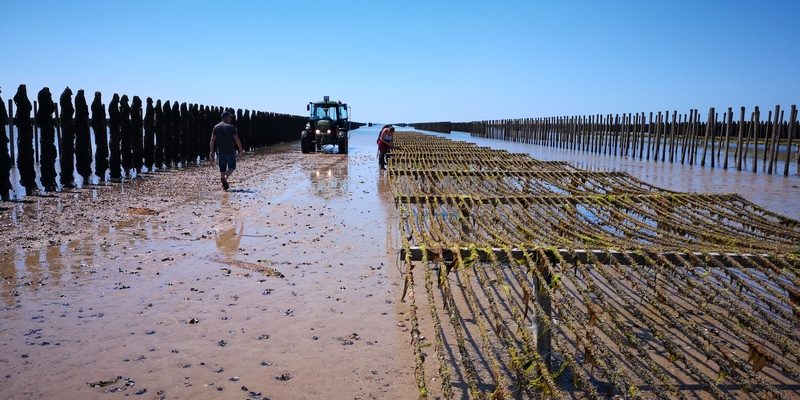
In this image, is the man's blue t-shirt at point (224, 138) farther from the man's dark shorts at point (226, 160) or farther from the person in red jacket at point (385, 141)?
the person in red jacket at point (385, 141)

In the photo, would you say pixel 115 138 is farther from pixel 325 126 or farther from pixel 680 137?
pixel 680 137

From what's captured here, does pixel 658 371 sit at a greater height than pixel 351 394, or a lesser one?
greater

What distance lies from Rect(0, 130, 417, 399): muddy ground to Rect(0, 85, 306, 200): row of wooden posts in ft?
9.28

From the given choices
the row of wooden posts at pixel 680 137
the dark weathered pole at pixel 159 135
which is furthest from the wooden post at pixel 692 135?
the dark weathered pole at pixel 159 135

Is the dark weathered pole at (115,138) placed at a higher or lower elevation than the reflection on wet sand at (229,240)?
higher

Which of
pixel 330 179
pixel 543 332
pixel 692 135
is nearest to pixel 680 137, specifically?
pixel 692 135

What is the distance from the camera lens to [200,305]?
4758mm

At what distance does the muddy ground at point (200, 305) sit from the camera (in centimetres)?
352

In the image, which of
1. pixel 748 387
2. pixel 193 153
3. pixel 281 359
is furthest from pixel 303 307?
pixel 193 153

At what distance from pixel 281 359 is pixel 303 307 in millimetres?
976

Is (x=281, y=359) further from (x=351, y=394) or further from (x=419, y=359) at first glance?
(x=419, y=359)

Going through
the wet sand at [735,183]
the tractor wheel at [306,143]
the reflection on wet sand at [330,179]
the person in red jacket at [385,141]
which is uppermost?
the person in red jacket at [385,141]

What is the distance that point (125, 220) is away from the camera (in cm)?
834

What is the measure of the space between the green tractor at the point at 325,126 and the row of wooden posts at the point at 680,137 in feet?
43.3
